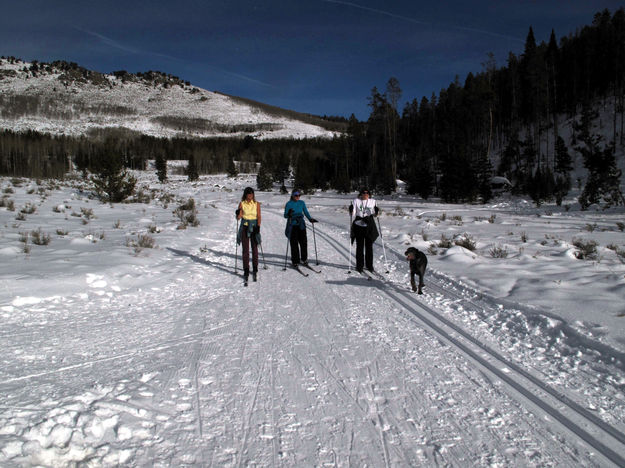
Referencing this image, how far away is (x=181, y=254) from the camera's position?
977 cm

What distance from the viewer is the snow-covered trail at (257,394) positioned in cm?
248

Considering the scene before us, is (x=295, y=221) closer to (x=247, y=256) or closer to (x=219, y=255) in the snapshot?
(x=247, y=256)

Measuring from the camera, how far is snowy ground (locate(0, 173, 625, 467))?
2.54 meters

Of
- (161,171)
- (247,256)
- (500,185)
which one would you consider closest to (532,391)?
(247,256)

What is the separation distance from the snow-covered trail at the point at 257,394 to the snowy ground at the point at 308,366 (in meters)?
0.02

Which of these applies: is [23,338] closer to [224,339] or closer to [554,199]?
[224,339]

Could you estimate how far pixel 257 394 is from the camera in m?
3.18

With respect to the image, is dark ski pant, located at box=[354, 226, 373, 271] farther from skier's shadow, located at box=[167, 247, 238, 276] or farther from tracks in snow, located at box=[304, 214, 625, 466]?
skier's shadow, located at box=[167, 247, 238, 276]

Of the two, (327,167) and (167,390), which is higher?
(327,167)

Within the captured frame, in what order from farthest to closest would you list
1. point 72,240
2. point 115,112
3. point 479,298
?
point 115,112 → point 72,240 → point 479,298

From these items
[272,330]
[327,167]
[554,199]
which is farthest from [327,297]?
[327,167]

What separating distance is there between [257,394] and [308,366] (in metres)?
0.72

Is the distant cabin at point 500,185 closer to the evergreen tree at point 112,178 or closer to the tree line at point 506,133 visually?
the tree line at point 506,133

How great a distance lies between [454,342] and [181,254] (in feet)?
25.3
